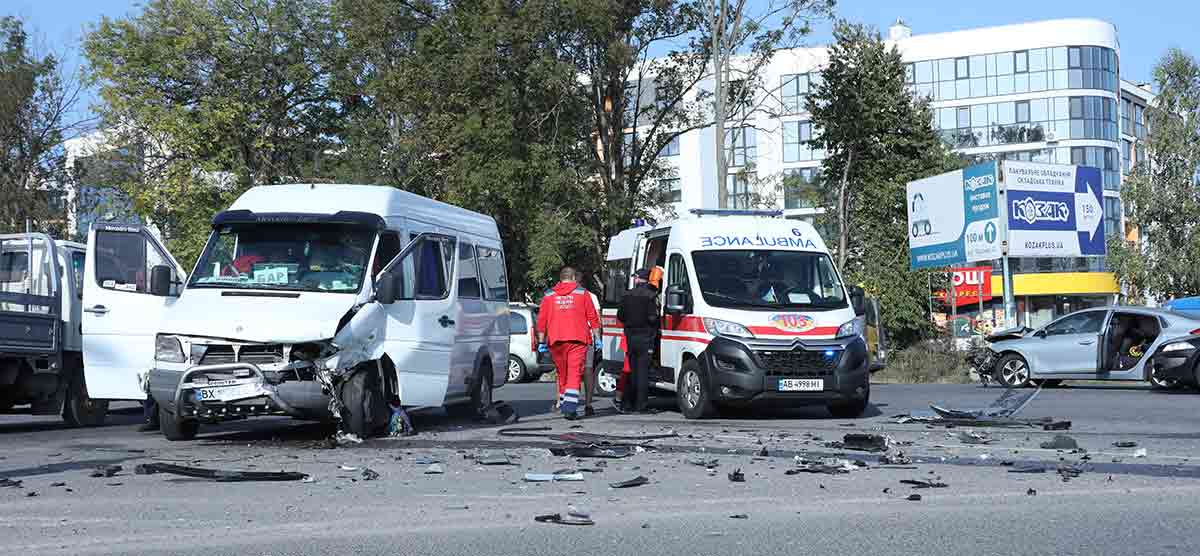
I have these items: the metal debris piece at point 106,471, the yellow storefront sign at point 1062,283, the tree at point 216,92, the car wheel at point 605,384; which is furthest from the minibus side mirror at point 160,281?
the yellow storefront sign at point 1062,283

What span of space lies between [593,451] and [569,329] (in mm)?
5082

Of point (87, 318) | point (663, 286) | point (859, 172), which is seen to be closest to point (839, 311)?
point (663, 286)

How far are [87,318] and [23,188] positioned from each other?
41100 mm

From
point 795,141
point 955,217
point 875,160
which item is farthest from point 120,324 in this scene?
point 795,141

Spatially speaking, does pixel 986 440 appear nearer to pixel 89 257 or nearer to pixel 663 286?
pixel 663 286

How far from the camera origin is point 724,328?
16484 mm

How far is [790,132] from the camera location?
75938 mm

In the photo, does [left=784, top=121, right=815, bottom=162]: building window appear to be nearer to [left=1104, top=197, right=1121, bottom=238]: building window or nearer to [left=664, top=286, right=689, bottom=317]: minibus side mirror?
[left=1104, top=197, right=1121, bottom=238]: building window

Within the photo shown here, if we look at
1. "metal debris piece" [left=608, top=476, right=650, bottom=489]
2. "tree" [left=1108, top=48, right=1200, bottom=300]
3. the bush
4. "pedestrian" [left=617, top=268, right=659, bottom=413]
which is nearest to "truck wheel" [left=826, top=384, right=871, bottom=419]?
"pedestrian" [left=617, top=268, right=659, bottom=413]

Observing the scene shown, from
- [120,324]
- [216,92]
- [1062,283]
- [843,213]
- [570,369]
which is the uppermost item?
[216,92]

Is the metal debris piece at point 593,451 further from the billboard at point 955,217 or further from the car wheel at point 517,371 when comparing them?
the billboard at point 955,217

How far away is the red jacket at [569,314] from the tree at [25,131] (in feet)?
130

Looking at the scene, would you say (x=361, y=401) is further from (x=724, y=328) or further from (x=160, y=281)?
(x=724, y=328)

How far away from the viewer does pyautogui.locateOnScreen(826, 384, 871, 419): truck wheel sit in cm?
1670
